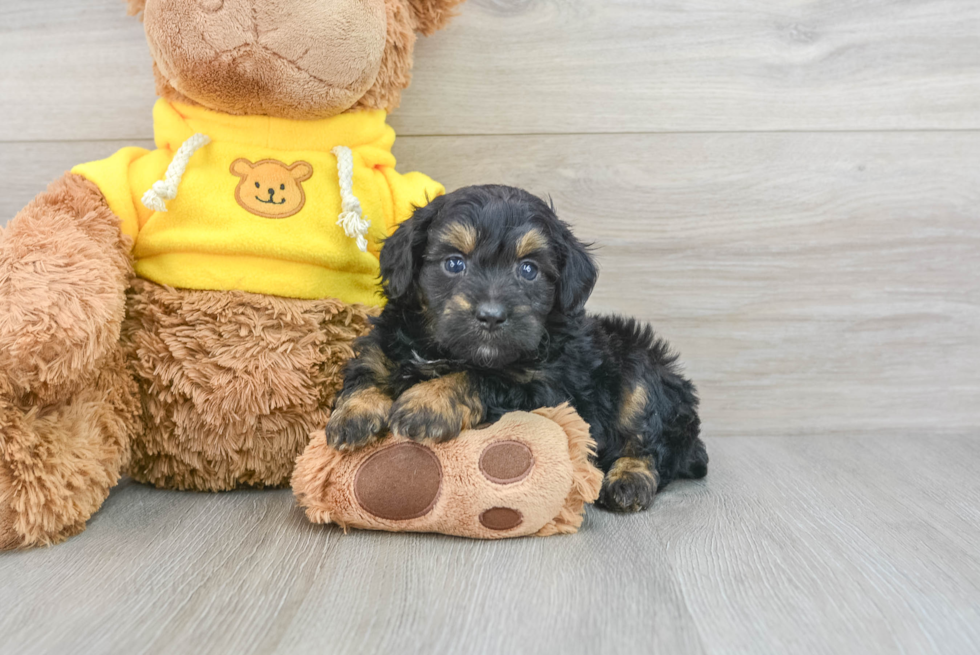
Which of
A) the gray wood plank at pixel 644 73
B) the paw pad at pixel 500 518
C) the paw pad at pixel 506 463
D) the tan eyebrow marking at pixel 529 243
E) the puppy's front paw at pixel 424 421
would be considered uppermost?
the gray wood plank at pixel 644 73

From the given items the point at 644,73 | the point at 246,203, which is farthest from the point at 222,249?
the point at 644,73

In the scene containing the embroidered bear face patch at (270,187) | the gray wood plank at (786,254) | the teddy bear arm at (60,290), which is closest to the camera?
the teddy bear arm at (60,290)

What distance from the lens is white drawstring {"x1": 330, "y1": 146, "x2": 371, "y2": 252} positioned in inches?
75.4

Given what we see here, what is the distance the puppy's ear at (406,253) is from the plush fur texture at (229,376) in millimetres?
251

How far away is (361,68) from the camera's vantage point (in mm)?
1920

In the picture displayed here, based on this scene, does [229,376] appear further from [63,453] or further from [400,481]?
[400,481]

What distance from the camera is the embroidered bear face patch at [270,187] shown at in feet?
6.42

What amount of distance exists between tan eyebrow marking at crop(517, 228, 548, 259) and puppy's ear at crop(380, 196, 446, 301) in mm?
225

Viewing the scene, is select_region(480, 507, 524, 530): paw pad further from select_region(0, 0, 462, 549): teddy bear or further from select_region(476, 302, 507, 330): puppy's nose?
select_region(0, 0, 462, 549): teddy bear

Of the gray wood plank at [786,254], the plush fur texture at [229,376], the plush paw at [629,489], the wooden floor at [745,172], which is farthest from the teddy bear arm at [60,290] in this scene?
the plush paw at [629,489]

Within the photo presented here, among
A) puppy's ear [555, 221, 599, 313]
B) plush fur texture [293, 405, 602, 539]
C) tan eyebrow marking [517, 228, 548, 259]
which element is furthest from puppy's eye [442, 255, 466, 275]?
plush fur texture [293, 405, 602, 539]

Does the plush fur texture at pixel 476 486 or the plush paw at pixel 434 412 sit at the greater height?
the plush paw at pixel 434 412

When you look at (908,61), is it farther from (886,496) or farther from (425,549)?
(425,549)

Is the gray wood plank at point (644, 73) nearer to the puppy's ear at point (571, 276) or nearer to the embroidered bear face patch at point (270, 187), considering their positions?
the embroidered bear face patch at point (270, 187)
